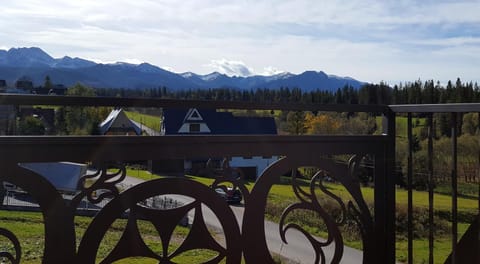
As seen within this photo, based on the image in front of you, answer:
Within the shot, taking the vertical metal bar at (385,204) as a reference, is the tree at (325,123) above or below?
above

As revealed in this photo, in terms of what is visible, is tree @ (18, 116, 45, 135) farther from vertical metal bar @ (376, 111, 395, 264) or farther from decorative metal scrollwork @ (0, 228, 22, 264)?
vertical metal bar @ (376, 111, 395, 264)

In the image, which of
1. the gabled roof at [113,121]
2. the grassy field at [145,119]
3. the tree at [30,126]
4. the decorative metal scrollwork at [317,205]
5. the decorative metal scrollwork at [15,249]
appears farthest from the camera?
the gabled roof at [113,121]

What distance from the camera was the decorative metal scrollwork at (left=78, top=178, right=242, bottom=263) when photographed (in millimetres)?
1447

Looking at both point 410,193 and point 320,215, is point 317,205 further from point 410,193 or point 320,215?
point 410,193

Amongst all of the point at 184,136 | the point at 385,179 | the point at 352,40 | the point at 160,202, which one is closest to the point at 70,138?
the point at 184,136

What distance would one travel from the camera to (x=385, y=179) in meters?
1.95

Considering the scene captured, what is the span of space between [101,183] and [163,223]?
10.1 inches

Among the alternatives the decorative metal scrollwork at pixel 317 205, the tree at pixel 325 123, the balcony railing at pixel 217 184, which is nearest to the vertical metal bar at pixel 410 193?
the balcony railing at pixel 217 184

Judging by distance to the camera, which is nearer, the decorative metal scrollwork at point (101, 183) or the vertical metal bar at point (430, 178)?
the decorative metal scrollwork at point (101, 183)

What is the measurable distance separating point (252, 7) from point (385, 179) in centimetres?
294

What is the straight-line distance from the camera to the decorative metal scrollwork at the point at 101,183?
4.61ft

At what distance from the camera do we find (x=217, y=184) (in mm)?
1593

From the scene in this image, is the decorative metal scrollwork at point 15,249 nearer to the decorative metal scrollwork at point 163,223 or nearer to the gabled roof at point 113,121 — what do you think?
the decorative metal scrollwork at point 163,223

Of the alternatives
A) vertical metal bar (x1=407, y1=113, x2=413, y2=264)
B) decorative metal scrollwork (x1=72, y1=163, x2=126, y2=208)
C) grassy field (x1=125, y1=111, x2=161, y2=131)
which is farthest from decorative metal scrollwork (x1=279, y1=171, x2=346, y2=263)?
grassy field (x1=125, y1=111, x2=161, y2=131)
